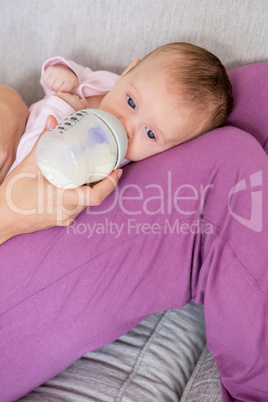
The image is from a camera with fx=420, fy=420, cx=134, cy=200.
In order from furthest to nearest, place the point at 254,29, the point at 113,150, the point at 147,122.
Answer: the point at 254,29, the point at 147,122, the point at 113,150

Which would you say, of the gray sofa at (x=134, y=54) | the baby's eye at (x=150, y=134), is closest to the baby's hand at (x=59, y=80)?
the gray sofa at (x=134, y=54)

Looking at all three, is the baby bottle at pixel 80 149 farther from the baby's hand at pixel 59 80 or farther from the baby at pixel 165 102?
the baby's hand at pixel 59 80

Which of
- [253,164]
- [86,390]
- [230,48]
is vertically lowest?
[86,390]

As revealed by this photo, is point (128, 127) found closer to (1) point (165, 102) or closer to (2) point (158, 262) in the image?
(1) point (165, 102)

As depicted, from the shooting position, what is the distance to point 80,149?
0.69 meters

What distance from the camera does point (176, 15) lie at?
1.13 meters

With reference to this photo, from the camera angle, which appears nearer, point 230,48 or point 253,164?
point 253,164

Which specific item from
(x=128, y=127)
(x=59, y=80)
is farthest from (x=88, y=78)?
(x=128, y=127)

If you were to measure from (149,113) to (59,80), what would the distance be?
1.05 feet

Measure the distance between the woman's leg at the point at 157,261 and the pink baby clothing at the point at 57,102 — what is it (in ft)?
0.74

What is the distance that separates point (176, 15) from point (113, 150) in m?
0.57

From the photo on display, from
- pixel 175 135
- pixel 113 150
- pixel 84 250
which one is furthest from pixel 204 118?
pixel 84 250

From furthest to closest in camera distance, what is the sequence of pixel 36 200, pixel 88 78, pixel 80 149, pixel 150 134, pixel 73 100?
1. pixel 88 78
2. pixel 73 100
3. pixel 150 134
4. pixel 36 200
5. pixel 80 149

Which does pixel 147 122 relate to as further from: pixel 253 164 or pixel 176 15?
pixel 176 15
